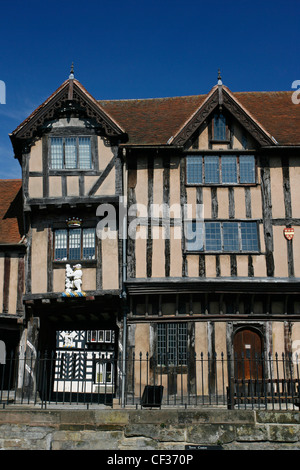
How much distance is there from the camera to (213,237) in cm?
1738

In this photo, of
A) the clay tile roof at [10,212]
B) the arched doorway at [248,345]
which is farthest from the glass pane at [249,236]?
the clay tile roof at [10,212]

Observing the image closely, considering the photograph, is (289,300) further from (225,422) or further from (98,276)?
(225,422)

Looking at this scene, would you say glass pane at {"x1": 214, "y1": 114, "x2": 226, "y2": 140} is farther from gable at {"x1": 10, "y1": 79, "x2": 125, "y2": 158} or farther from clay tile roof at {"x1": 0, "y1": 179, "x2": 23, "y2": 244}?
clay tile roof at {"x1": 0, "y1": 179, "x2": 23, "y2": 244}

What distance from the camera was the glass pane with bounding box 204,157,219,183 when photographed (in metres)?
17.9

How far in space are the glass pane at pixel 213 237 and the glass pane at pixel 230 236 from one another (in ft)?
0.65

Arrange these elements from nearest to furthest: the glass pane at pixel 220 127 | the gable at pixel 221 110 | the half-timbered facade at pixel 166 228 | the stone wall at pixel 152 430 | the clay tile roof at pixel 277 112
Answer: the stone wall at pixel 152 430 < the half-timbered facade at pixel 166 228 < the gable at pixel 221 110 < the glass pane at pixel 220 127 < the clay tile roof at pixel 277 112

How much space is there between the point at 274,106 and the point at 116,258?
9294mm

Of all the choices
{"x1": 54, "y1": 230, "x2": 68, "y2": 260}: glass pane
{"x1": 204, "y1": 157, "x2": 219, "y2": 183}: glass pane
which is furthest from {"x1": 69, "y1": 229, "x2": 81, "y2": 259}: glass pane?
{"x1": 204, "y1": 157, "x2": 219, "y2": 183}: glass pane

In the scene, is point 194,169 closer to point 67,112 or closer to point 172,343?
point 67,112

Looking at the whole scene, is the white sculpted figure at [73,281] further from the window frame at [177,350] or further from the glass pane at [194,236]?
the glass pane at [194,236]

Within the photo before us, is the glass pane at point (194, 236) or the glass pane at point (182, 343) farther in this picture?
the glass pane at point (194, 236)

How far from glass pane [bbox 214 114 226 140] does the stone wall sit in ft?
35.5

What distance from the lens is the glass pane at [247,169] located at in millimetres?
17891

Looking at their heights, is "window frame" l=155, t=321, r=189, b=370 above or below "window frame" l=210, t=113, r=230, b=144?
below
